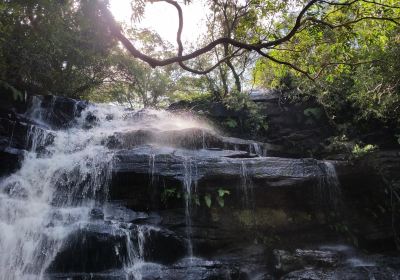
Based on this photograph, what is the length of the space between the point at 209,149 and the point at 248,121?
3.93 m

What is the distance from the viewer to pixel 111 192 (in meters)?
9.38

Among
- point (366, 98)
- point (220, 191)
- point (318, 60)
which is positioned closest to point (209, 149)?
point (220, 191)

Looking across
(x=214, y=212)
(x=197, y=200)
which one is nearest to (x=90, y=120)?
(x=197, y=200)

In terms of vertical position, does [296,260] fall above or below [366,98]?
below

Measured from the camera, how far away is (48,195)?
352 inches

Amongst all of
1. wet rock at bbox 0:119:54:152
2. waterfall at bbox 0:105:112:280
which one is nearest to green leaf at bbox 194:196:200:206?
waterfall at bbox 0:105:112:280

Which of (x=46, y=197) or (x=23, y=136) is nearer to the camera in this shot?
(x=46, y=197)

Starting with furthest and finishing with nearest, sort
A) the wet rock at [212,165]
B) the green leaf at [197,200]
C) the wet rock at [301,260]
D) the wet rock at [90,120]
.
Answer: the wet rock at [90,120] → the wet rock at [212,165] → the green leaf at [197,200] → the wet rock at [301,260]

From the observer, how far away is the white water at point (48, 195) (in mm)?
7332

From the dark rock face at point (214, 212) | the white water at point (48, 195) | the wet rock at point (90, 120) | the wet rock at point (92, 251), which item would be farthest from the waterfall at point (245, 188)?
the wet rock at point (90, 120)

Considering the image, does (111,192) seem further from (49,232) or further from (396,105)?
(396,105)

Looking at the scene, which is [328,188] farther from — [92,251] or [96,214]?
[92,251]

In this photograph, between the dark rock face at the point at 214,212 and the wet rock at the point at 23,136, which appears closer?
the dark rock face at the point at 214,212

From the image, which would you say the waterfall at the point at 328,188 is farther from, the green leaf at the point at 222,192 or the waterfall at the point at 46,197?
the waterfall at the point at 46,197
